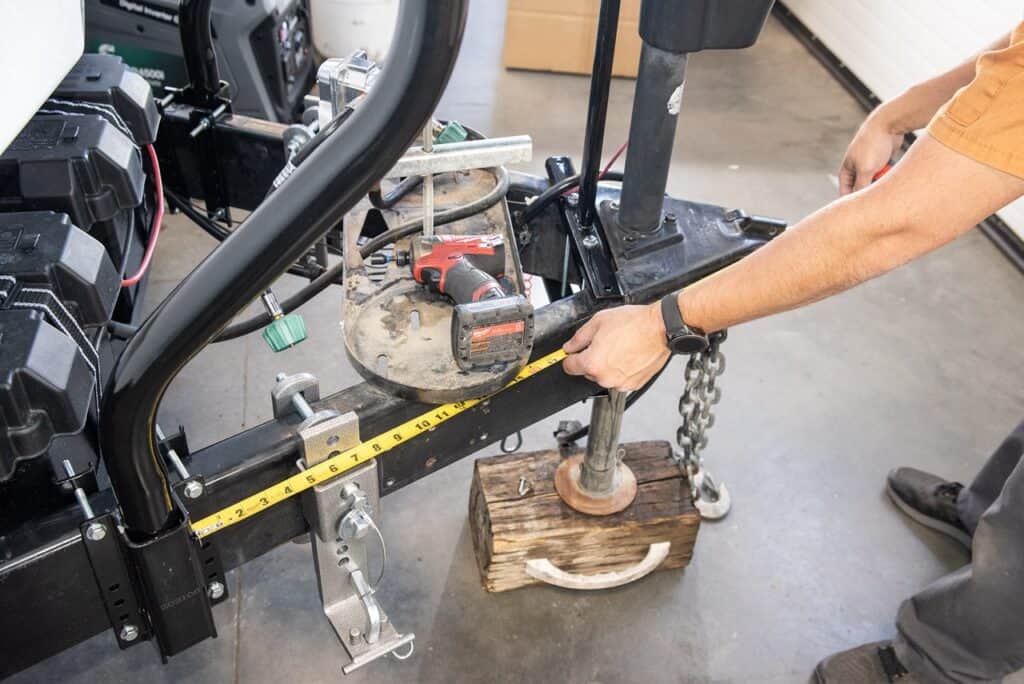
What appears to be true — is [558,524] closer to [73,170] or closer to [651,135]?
[651,135]

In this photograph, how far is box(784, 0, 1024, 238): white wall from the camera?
2979mm

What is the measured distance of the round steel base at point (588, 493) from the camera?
169 centimetres

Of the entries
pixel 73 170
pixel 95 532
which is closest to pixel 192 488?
pixel 95 532

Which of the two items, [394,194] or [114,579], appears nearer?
[114,579]

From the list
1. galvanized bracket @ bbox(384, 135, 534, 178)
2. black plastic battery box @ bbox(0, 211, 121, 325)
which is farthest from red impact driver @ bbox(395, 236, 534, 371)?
black plastic battery box @ bbox(0, 211, 121, 325)

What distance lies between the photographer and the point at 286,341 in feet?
3.86

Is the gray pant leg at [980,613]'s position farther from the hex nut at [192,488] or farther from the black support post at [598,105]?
the hex nut at [192,488]

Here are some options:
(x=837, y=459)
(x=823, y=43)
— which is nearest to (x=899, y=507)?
(x=837, y=459)

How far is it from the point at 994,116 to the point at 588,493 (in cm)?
101

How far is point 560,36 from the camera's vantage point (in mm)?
3643

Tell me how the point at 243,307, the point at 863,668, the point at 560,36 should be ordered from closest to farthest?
the point at 243,307, the point at 863,668, the point at 560,36

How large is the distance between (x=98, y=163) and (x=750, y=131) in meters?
2.72

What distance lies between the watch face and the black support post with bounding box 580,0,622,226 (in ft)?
1.11

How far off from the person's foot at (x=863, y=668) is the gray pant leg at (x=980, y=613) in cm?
3
